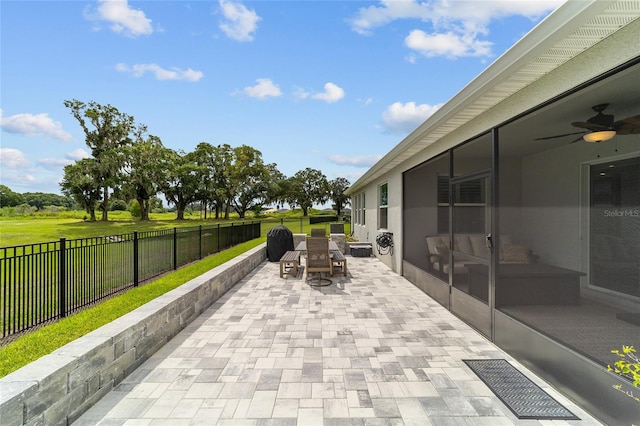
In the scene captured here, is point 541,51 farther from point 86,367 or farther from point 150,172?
point 150,172

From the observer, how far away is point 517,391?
278 cm

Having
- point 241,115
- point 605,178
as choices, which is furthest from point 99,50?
point 605,178

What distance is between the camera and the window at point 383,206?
9659 millimetres

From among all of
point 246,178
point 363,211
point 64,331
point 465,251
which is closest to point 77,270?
point 64,331

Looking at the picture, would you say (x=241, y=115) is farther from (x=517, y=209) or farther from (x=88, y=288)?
(x=517, y=209)

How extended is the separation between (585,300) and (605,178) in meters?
2.00

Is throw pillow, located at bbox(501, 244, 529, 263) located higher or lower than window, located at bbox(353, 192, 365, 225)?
lower

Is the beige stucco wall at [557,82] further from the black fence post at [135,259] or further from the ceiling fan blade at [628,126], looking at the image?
the black fence post at [135,259]

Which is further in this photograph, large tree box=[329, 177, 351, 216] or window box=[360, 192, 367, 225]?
large tree box=[329, 177, 351, 216]

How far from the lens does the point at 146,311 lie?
3.48 metres

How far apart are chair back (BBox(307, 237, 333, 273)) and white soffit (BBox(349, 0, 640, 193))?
3.82 m

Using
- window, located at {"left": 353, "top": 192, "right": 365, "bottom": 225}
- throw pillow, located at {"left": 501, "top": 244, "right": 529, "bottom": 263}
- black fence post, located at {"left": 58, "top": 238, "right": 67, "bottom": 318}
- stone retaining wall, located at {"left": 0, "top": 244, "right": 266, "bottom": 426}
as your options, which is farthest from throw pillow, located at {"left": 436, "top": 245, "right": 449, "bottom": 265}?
window, located at {"left": 353, "top": 192, "right": 365, "bottom": 225}

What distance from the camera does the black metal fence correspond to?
3744mm

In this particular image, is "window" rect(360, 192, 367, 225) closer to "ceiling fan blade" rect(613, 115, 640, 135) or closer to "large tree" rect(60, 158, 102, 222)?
"ceiling fan blade" rect(613, 115, 640, 135)
